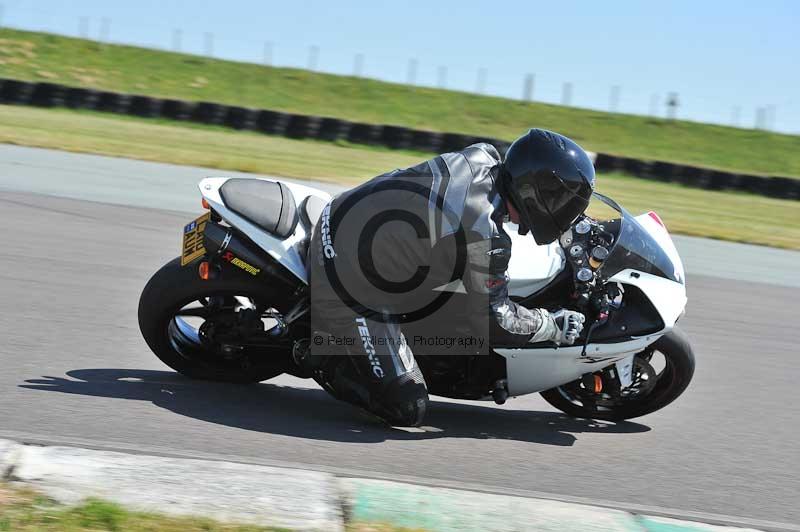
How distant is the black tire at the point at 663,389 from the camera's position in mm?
5117

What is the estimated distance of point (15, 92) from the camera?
2073 cm

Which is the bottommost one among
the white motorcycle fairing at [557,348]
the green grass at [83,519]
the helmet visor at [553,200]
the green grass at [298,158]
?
the green grass at [298,158]

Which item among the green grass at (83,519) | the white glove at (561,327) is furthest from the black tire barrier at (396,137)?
the green grass at (83,519)

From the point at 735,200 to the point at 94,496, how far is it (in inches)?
696

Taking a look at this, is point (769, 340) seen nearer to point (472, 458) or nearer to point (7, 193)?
point (472, 458)

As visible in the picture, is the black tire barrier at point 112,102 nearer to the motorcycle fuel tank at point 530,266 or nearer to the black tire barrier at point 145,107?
the black tire barrier at point 145,107

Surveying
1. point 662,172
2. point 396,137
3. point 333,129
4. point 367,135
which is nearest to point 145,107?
point 333,129

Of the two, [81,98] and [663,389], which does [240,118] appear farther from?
[663,389]

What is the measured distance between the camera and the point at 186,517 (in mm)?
3447

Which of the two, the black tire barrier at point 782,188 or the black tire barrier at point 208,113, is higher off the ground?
the black tire barrier at point 782,188

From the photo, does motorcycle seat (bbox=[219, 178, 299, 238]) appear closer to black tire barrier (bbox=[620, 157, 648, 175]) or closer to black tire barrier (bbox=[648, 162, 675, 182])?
black tire barrier (bbox=[648, 162, 675, 182])

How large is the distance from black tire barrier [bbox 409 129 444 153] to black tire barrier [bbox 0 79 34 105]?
25.6 feet

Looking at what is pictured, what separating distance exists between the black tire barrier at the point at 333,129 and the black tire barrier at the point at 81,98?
4.76 meters

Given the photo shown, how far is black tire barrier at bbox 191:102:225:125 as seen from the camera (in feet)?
70.7
